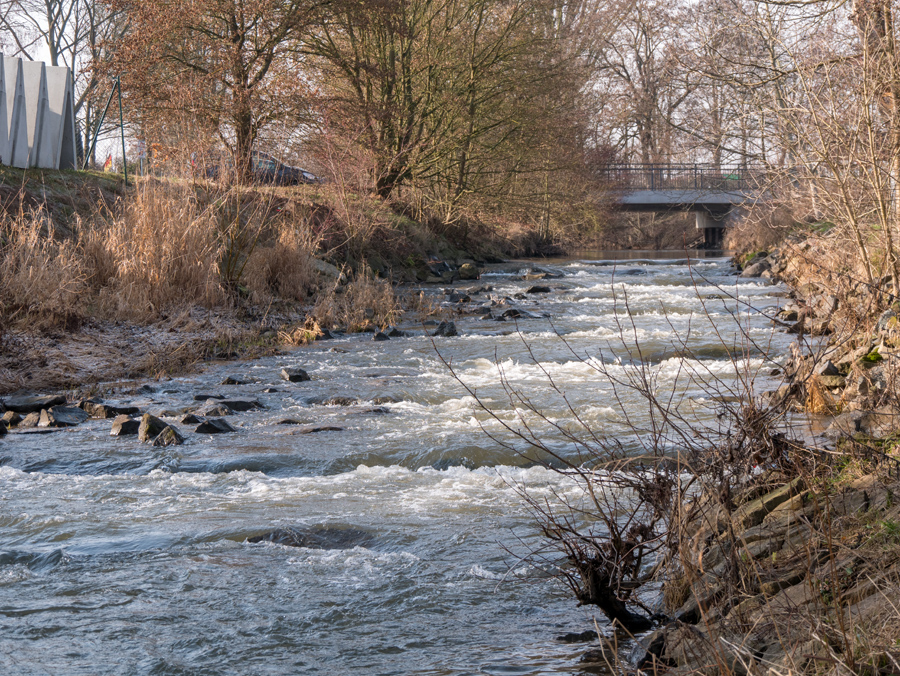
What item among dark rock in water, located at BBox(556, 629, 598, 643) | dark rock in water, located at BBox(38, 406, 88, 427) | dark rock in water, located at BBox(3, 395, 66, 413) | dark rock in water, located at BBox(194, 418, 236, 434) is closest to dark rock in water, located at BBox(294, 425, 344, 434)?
dark rock in water, located at BBox(194, 418, 236, 434)

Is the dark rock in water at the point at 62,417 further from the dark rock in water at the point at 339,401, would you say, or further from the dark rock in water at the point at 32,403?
the dark rock in water at the point at 339,401

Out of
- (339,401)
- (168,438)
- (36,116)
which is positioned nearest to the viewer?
(168,438)

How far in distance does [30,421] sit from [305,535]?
3.72 meters

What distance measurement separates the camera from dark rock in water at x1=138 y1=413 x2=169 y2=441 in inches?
265

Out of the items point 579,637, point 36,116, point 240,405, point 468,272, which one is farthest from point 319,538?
point 468,272

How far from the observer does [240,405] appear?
7.89 m

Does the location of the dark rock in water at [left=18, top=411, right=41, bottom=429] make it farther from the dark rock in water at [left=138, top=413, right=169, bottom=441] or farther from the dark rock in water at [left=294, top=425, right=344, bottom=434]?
the dark rock in water at [left=294, top=425, right=344, bottom=434]

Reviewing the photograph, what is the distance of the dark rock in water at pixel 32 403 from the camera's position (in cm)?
757

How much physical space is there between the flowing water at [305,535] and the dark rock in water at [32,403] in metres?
0.62

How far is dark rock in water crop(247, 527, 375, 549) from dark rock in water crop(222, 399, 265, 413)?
3311 millimetres

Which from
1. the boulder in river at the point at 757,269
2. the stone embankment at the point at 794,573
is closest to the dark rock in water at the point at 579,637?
the stone embankment at the point at 794,573

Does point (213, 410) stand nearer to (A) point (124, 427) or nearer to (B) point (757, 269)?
(A) point (124, 427)

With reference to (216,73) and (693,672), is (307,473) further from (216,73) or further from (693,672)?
(216,73)

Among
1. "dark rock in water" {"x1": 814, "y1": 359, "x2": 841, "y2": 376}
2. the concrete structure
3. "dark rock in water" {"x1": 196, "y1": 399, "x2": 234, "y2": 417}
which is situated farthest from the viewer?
the concrete structure
